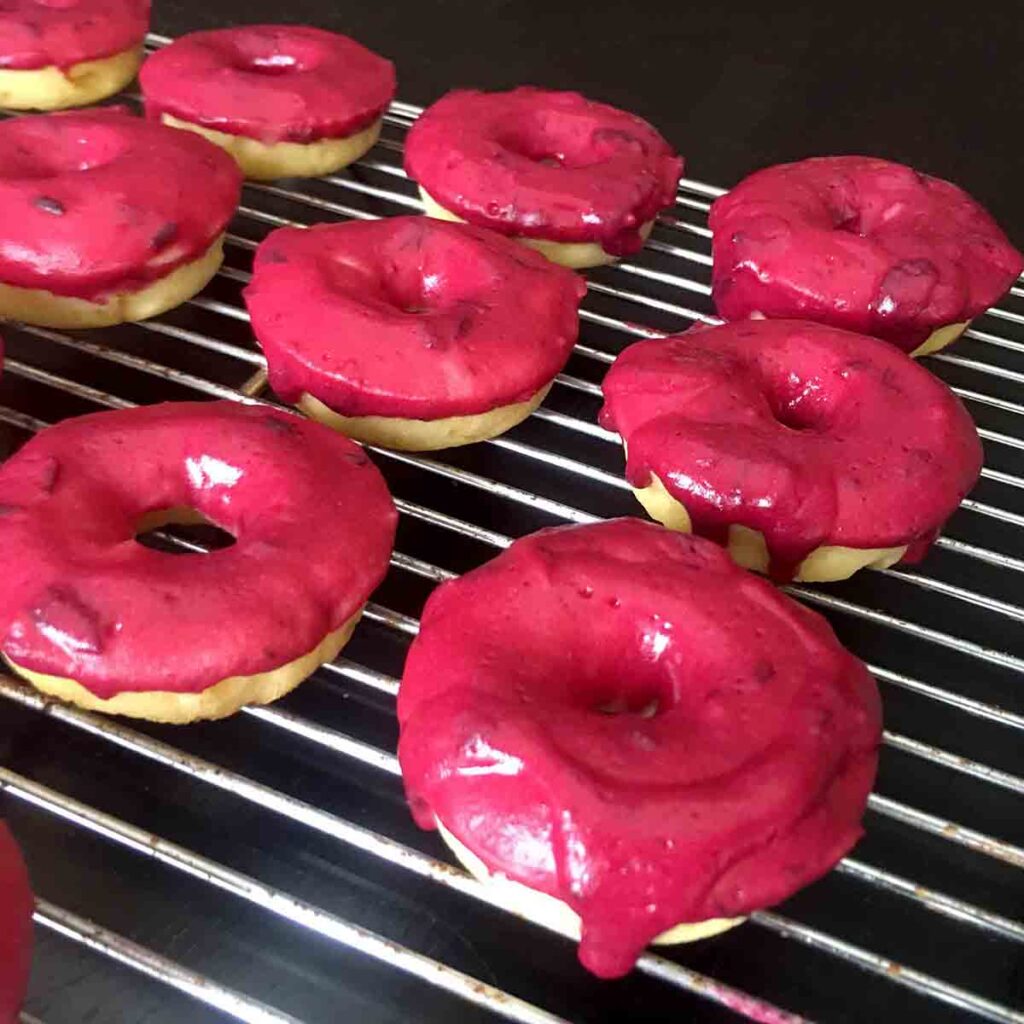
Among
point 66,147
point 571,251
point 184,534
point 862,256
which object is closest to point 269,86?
point 66,147

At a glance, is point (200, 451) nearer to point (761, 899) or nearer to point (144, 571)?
point (144, 571)

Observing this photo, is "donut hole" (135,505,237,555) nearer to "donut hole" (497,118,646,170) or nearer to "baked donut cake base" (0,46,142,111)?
"donut hole" (497,118,646,170)

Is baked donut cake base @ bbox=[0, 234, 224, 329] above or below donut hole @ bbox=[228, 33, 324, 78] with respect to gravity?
below

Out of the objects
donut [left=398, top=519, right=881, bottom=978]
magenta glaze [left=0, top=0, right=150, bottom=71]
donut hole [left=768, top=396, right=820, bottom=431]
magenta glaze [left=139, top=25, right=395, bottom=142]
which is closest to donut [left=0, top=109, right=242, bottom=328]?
magenta glaze [left=139, top=25, right=395, bottom=142]

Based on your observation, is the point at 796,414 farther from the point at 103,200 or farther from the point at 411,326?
the point at 103,200

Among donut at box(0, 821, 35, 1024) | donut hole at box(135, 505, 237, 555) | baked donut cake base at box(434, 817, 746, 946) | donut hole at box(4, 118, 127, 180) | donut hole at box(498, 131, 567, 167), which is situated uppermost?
donut hole at box(498, 131, 567, 167)

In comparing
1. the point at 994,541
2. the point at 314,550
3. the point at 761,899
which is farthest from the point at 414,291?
the point at 761,899

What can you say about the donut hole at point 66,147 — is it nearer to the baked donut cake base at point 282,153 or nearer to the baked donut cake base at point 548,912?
the baked donut cake base at point 282,153
